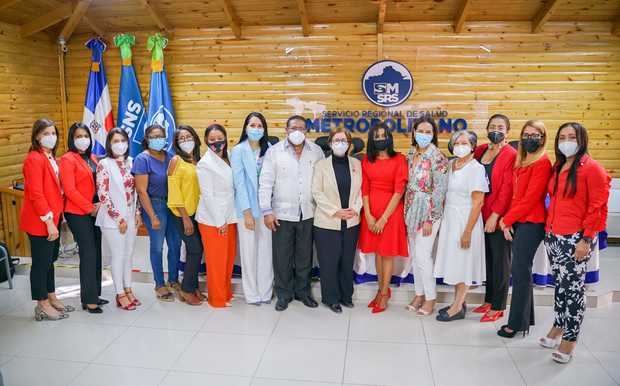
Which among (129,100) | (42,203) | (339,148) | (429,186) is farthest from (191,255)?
(129,100)

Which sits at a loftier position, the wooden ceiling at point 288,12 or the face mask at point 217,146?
the wooden ceiling at point 288,12

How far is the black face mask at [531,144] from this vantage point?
10.2 ft

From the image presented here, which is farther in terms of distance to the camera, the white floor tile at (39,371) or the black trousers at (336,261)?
the black trousers at (336,261)

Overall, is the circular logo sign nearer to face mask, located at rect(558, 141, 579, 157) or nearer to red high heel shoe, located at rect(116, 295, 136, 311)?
face mask, located at rect(558, 141, 579, 157)

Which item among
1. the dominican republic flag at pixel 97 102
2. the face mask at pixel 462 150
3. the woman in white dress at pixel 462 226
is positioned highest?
the dominican republic flag at pixel 97 102

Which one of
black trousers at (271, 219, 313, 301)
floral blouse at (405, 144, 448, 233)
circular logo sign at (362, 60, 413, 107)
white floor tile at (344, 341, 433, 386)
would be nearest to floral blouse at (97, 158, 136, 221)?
black trousers at (271, 219, 313, 301)

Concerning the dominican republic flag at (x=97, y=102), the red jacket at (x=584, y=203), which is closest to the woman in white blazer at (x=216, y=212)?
the red jacket at (x=584, y=203)

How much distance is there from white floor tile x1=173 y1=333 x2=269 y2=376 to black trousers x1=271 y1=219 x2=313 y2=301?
2.02 feet

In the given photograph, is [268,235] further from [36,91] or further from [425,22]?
[36,91]

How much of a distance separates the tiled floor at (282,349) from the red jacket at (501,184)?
2.91 ft

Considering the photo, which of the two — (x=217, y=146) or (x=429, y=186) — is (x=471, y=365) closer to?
(x=429, y=186)

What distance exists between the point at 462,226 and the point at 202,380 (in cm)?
207

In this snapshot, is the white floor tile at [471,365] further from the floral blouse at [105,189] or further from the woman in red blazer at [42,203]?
the woman in red blazer at [42,203]

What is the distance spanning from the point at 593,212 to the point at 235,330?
8.15ft
